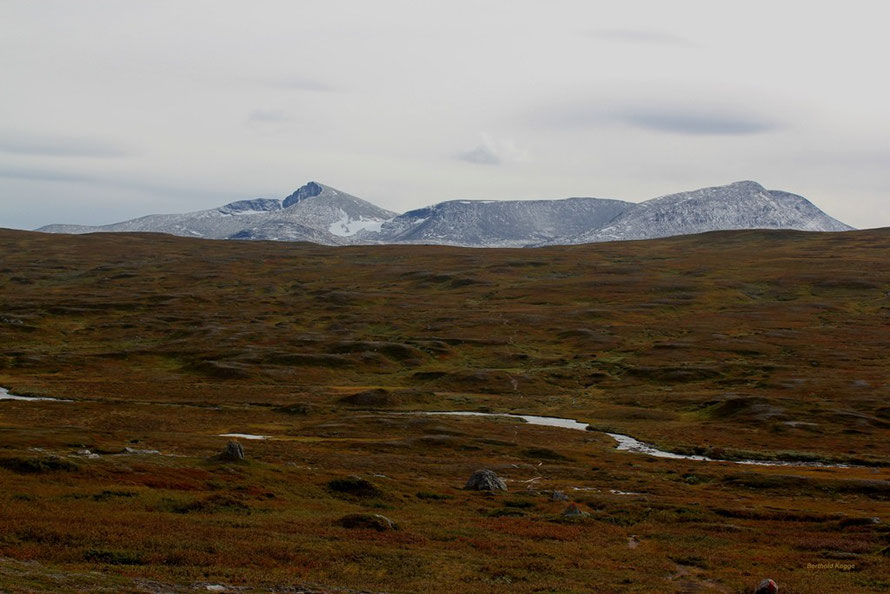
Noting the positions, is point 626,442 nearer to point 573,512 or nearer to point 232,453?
point 573,512

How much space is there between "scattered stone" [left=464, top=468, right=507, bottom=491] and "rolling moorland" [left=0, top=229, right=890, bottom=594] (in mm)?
1528

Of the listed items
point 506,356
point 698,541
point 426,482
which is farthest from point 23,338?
point 698,541

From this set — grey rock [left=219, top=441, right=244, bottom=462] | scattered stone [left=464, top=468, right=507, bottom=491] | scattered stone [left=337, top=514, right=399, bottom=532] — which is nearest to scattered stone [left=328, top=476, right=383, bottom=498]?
grey rock [left=219, top=441, right=244, bottom=462]

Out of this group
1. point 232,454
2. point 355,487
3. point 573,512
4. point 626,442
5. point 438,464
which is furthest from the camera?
point 626,442

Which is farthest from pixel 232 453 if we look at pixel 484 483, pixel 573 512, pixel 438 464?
pixel 573 512

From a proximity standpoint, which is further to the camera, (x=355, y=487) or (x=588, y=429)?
(x=588, y=429)

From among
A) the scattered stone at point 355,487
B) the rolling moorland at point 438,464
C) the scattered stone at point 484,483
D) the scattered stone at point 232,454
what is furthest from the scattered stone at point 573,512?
the scattered stone at point 232,454

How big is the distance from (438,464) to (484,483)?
52.3 ft

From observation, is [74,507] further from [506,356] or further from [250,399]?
[506,356]

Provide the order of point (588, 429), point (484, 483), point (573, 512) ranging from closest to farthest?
point (573, 512) < point (484, 483) < point (588, 429)

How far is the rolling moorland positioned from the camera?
3909cm

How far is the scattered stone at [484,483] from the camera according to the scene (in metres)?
68.8

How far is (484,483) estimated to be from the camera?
68.9m

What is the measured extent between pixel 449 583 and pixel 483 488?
32.5 meters
